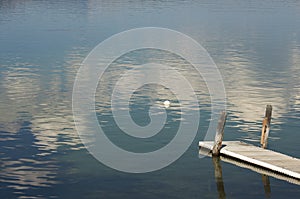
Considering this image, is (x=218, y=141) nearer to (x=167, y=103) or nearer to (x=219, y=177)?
(x=219, y=177)

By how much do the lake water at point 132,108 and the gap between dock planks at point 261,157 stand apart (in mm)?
960

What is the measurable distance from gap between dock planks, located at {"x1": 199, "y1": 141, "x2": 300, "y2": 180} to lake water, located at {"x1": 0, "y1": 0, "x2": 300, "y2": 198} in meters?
0.96

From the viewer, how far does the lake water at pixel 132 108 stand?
140ft

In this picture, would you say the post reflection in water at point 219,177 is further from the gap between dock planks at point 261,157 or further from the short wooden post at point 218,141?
the gap between dock planks at point 261,157

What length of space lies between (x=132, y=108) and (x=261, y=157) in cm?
2014

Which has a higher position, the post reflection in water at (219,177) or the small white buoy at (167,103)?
the small white buoy at (167,103)

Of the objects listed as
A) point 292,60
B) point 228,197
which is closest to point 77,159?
point 228,197

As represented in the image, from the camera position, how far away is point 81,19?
163625 millimetres

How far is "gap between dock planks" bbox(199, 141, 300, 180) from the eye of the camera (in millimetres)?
43509

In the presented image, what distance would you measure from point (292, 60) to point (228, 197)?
59.4 metres

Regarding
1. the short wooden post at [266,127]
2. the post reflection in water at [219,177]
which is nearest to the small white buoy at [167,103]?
the short wooden post at [266,127]

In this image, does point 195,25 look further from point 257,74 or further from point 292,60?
point 257,74

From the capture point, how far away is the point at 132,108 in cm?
6372

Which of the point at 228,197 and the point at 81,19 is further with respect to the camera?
the point at 81,19
